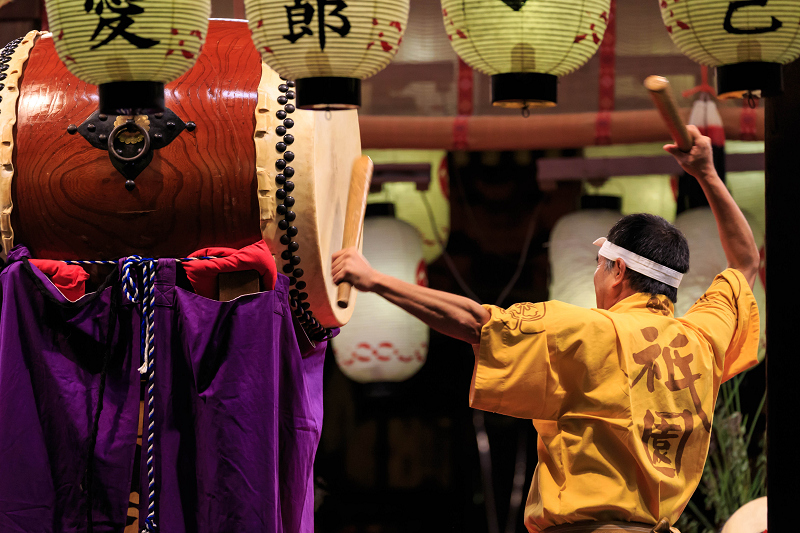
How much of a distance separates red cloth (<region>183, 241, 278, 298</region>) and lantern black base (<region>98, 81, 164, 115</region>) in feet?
1.57

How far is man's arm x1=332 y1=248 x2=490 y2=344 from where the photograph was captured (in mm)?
2039

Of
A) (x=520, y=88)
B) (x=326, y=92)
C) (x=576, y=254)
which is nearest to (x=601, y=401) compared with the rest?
(x=520, y=88)

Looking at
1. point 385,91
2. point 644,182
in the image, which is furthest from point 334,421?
point 644,182

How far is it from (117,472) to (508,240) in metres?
3.25

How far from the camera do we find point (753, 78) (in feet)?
6.11

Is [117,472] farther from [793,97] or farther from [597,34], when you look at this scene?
[793,97]

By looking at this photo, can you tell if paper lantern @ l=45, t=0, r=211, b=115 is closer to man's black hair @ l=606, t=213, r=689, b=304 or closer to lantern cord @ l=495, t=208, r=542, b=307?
man's black hair @ l=606, t=213, r=689, b=304

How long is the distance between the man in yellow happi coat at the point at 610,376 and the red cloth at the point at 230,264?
0.65 feet

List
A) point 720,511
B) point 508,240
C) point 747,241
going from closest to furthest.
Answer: point 747,241
point 720,511
point 508,240

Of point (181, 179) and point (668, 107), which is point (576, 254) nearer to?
point (668, 107)

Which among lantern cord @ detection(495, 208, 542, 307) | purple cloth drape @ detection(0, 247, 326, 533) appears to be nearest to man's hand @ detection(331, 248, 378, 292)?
purple cloth drape @ detection(0, 247, 326, 533)

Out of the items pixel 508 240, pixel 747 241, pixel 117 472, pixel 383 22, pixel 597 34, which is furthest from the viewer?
pixel 508 240

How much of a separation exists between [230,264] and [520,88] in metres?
0.84

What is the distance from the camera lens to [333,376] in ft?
17.0
